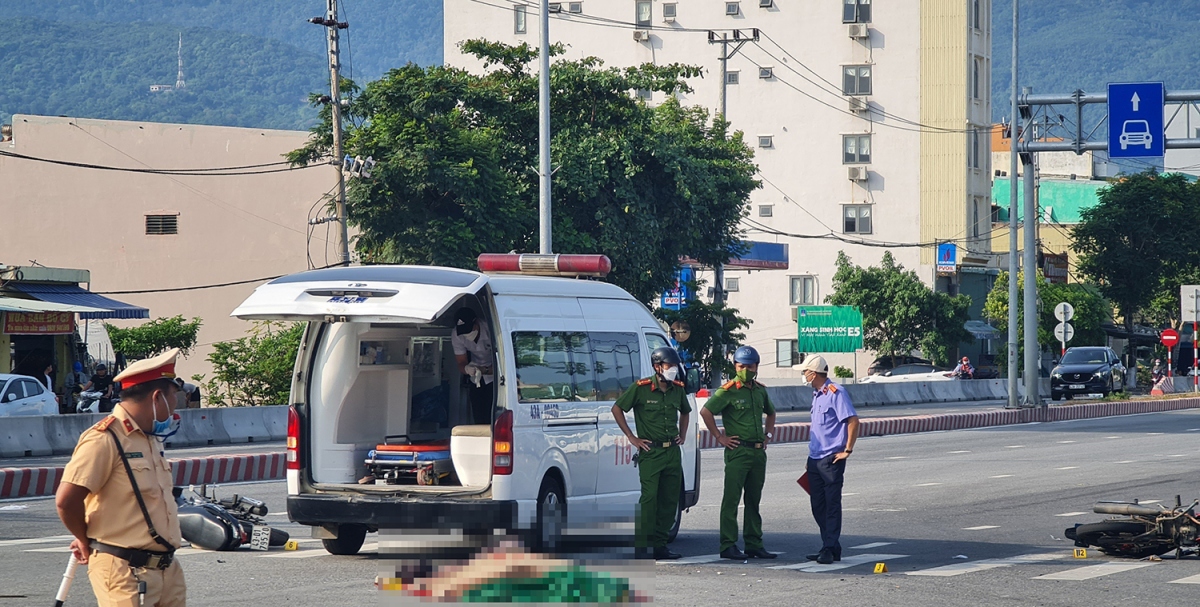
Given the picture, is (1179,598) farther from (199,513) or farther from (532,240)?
(532,240)

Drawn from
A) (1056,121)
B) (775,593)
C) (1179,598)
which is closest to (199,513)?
(775,593)

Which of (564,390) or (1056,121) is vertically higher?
(1056,121)

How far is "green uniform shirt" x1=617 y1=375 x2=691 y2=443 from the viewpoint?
11.5 meters

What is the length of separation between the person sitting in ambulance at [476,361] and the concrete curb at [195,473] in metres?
7.83

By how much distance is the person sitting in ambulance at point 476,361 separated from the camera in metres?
11.4

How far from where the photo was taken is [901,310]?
6144cm

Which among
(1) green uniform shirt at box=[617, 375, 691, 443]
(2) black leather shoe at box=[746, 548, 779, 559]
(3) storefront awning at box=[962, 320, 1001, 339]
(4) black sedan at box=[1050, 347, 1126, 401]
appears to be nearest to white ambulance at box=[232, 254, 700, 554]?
(1) green uniform shirt at box=[617, 375, 691, 443]

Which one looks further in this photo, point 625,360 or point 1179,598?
point 625,360

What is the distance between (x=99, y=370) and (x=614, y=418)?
23.9 metres

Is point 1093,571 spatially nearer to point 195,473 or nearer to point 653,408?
point 653,408

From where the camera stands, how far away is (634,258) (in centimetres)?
3575

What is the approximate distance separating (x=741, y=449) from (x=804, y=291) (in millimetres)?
60097

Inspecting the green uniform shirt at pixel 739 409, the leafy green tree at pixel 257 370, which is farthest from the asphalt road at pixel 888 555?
the leafy green tree at pixel 257 370

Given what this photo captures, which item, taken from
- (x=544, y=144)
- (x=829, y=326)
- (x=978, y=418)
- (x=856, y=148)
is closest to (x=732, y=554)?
(x=544, y=144)
